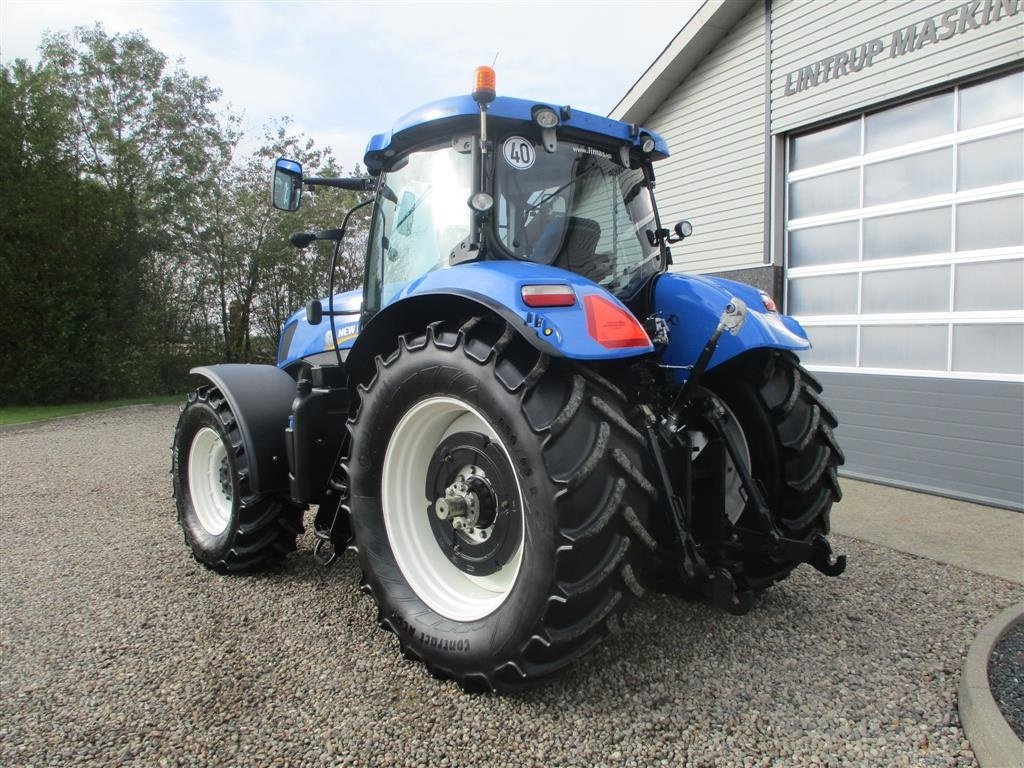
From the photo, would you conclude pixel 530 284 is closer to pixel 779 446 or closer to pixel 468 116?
pixel 468 116

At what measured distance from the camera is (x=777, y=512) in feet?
9.33

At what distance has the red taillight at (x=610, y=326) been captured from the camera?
2148 mm

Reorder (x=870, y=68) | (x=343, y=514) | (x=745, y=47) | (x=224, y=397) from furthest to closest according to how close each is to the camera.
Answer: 1. (x=745, y=47)
2. (x=870, y=68)
3. (x=224, y=397)
4. (x=343, y=514)

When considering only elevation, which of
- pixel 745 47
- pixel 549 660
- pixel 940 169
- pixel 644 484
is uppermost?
pixel 745 47

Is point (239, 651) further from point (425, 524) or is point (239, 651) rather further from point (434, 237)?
point (434, 237)

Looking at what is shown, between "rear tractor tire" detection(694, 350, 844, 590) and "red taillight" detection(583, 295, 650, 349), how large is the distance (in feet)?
2.79

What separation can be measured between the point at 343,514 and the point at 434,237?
1.30 metres

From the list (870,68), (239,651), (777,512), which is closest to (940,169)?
(870,68)

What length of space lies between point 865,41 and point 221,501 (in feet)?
20.3

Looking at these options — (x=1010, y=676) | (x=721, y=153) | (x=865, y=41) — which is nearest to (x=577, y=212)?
(x=1010, y=676)

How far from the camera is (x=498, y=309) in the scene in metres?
2.20

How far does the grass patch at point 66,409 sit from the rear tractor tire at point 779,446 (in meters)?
11.3

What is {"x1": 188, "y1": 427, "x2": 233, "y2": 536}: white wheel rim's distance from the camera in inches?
153

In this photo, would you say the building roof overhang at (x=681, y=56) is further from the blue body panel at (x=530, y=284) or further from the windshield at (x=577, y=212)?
the blue body panel at (x=530, y=284)
